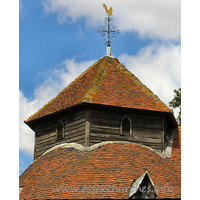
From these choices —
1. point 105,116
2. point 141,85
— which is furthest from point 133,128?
point 141,85

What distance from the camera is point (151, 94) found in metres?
21.0

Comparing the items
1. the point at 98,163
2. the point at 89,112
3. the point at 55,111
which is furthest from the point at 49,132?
the point at 98,163

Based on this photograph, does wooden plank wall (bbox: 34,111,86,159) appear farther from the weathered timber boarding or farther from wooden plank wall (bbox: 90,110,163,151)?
wooden plank wall (bbox: 90,110,163,151)

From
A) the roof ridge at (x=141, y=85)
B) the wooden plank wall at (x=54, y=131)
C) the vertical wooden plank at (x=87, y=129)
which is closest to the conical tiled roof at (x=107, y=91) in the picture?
the roof ridge at (x=141, y=85)

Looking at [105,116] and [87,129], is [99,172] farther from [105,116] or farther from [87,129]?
[105,116]

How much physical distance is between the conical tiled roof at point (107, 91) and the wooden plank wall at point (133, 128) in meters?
0.55

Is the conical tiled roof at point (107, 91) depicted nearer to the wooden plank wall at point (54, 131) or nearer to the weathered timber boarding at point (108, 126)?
the weathered timber boarding at point (108, 126)

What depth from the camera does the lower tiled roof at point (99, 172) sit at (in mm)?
16000

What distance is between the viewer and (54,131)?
67.4 feet

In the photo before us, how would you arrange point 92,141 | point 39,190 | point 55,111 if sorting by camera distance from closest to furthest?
point 39,190
point 92,141
point 55,111

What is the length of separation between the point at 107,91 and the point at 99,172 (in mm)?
4800

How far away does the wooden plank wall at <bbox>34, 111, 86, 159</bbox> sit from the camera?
19.2 meters

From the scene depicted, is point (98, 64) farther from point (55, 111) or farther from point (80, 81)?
point (55, 111)

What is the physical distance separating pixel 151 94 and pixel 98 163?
5351 millimetres
